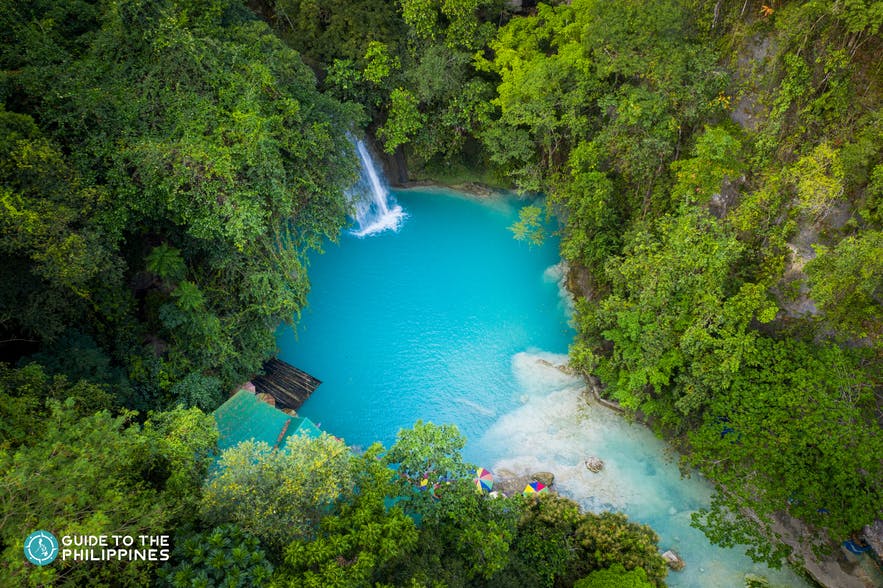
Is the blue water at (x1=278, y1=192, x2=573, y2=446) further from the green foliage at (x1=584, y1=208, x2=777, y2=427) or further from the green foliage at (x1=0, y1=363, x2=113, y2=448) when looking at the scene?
the green foliage at (x1=0, y1=363, x2=113, y2=448)

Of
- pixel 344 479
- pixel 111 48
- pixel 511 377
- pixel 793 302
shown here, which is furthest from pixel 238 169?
pixel 793 302

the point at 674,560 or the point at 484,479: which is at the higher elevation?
the point at 484,479

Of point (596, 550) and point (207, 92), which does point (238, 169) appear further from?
point (596, 550)

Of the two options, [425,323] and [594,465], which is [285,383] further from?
[594,465]

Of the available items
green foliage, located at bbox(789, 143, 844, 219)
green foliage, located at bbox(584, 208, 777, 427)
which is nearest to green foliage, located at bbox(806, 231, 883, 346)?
green foliage, located at bbox(789, 143, 844, 219)

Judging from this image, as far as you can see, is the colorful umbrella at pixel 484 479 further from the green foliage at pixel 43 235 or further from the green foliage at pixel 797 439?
the green foliage at pixel 43 235

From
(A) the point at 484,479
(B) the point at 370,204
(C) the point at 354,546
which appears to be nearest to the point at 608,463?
(A) the point at 484,479
